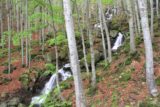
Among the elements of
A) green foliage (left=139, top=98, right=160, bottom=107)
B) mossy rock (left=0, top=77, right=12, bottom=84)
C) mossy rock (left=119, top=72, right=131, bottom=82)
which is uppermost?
mossy rock (left=119, top=72, right=131, bottom=82)

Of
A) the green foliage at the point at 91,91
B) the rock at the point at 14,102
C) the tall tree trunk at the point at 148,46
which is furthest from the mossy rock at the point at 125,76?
the rock at the point at 14,102

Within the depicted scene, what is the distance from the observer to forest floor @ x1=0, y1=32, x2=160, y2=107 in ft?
38.1

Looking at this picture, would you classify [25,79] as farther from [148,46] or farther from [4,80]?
[148,46]

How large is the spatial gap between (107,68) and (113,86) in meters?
2.92

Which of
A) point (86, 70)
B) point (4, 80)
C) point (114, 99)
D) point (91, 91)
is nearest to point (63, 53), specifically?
point (86, 70)

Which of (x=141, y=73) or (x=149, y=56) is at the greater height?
(x=149, y=56)

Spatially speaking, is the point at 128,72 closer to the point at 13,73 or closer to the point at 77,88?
the point at 77,88

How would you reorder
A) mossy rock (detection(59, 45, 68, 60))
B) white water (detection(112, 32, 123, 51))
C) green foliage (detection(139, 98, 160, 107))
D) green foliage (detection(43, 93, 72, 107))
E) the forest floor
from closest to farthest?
green foliage (detection(139, 98, 160, 107)) → the forest floor → green foliage (detection(43, 93, 72, 107)) → mossy rock (detection(59, 45, 68, 60)) → white water (detection(112, 32, 123, 51))

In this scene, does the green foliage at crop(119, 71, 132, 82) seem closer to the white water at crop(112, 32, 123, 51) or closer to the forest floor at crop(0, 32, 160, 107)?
the forest floor at crop(0, 32, 160, 107)

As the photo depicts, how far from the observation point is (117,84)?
43.2 ft

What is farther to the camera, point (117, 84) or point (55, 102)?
point (55, 102)

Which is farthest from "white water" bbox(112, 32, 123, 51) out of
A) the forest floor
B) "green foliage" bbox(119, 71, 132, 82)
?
"green foliage" bbox(119, 71, 132, 82)

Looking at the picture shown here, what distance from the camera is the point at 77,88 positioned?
895 cm

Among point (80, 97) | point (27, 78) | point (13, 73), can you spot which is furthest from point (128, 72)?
point (13, 73)
